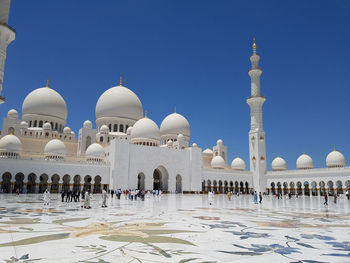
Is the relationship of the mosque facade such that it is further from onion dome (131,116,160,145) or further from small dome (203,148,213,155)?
small dome (203,148,213,155)

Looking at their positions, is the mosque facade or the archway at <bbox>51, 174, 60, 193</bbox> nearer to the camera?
the mosque facade

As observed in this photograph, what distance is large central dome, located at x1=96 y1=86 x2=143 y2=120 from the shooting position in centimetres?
3709

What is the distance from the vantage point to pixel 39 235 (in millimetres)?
5629

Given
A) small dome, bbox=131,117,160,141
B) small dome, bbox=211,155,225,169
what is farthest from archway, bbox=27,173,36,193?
small dome, bbox=211,155,225,169

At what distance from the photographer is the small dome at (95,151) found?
1241 inches

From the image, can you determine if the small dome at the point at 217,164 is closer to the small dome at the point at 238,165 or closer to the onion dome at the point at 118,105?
the small dome at the point at 238,165

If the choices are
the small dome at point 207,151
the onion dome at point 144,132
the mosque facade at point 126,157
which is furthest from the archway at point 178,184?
the small dome at point 207,151

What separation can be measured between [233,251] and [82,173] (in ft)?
90.8

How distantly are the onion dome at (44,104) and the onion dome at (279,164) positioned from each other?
28.5 metres

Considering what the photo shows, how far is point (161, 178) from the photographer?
119 feet

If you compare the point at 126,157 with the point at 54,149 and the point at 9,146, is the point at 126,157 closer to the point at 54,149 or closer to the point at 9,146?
the point at 54,149

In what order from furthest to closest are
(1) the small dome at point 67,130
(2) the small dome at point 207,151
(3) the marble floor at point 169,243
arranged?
1. (2) the small dome at point 207,151
2. (1) the small dome at point 67,130
3. (3) the marble floor at point 169,243

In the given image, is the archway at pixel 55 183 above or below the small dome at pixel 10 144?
below

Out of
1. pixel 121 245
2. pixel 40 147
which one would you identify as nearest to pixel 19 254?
pixel 121 245
